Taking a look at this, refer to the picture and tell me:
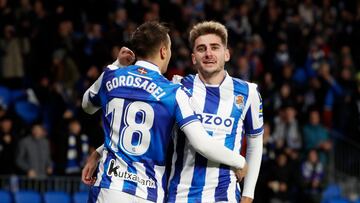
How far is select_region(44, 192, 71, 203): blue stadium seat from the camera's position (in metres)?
14.5

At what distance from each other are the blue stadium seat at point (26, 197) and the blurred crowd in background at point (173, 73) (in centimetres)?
39

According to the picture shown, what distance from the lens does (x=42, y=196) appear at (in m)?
14.7

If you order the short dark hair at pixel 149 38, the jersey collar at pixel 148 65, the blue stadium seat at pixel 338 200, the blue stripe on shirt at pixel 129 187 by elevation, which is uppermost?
the short dark hair at pixel 149 38

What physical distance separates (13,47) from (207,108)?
10899 mm

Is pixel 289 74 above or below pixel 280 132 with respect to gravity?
above

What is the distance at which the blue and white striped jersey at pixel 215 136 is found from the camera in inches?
254

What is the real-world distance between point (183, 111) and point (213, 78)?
693 mm

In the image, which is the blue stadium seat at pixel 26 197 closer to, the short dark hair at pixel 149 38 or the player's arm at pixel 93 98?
the player's arm at pixel 93 98

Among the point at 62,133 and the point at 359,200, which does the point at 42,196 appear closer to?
the point at 62,133

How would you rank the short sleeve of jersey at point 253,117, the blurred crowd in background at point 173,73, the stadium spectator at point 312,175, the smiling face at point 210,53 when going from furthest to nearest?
the stadium spectator at point 312,175 < the blurred crowd in background at point 173,73 < the short sleeve of jersey at point 253,117 < the smiling face at point 210,53

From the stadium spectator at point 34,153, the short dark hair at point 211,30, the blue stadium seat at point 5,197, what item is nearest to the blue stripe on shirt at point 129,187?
the short dark hair at point 211,30

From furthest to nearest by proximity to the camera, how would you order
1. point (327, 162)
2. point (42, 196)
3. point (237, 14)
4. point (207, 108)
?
point (237, 14)
point (327, 162)
point (42, 196)
point (207, 108)

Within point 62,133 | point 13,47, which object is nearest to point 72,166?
point 62,133

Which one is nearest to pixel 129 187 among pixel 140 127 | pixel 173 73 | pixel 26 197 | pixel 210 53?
pixel 140 127
